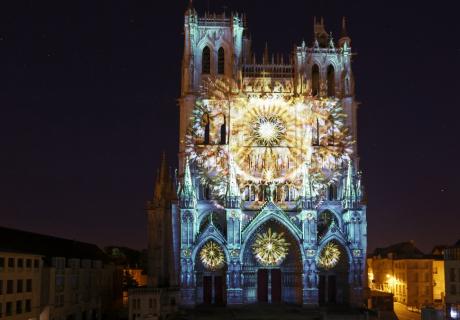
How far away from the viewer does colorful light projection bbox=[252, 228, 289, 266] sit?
2430 inches

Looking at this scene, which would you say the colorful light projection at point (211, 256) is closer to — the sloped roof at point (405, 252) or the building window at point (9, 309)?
the building window at point (9, 309)

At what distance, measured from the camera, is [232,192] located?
60.7m

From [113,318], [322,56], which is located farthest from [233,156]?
[113,318]

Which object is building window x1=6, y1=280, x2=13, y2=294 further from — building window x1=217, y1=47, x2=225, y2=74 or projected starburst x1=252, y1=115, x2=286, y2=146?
building window x1=217, y1=47, x2=225, y2=74

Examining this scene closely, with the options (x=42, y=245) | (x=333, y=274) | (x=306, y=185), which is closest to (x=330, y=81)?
(x=306, y=185)

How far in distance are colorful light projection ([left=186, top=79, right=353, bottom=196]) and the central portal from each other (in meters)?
7.99

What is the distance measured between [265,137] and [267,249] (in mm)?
10448

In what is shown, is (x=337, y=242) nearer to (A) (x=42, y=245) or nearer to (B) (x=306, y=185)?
(B) (x=306, y=185)

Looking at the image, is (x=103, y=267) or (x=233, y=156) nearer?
(x=233, y=156)

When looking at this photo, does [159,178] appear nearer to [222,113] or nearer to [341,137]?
[222,113]

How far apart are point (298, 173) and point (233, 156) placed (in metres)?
6.12

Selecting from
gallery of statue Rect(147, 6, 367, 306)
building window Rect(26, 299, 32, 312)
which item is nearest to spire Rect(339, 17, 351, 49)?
gallery of statue Rect(147, 6, 367, 306)

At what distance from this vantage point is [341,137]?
65.9 m

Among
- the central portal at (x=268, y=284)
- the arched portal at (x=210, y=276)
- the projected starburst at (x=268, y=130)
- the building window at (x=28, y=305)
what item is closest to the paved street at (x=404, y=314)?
the central portal at (x=268, y=284)
